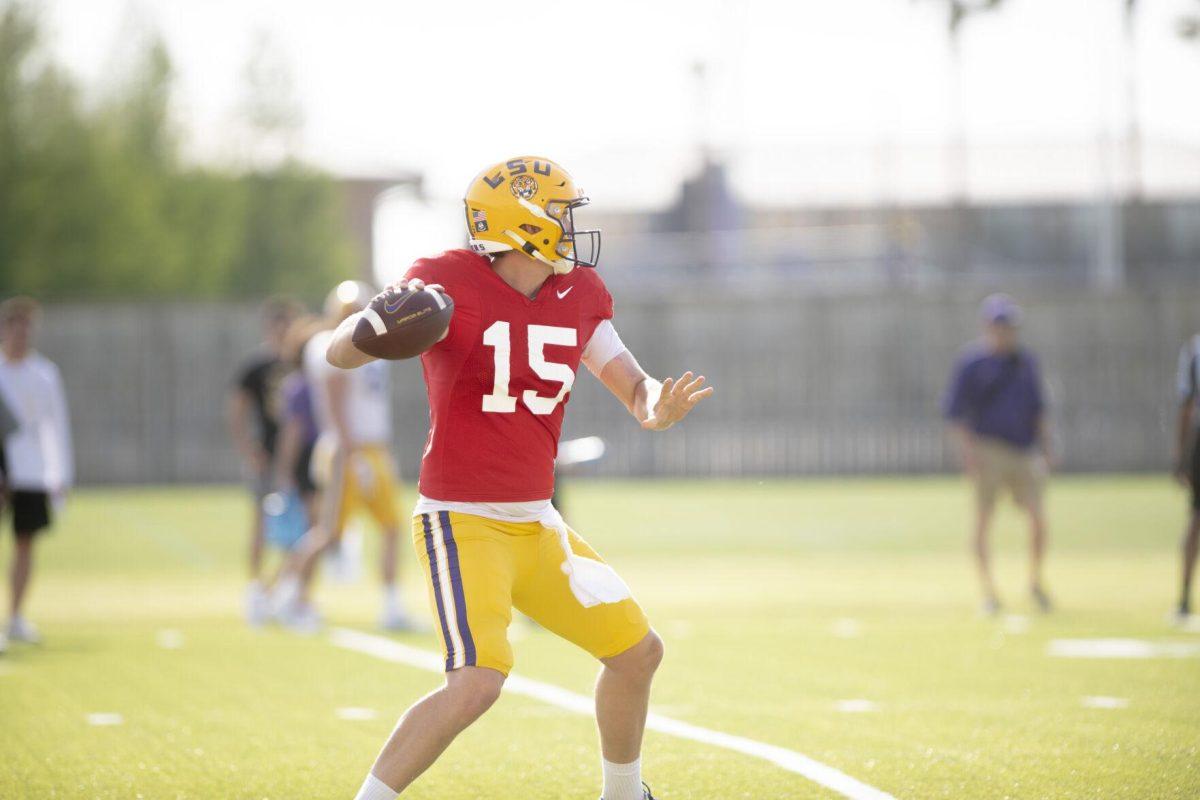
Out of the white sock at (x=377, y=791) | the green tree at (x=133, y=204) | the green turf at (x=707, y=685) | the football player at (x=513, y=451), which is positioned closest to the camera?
the white sock at (x=377, y=791)

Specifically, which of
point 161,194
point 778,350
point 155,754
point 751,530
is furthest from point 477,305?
point 161,194

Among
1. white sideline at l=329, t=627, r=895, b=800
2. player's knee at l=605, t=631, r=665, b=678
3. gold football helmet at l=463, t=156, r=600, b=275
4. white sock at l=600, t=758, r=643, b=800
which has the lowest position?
white sideline at l=329, t=627, r=895, b=800

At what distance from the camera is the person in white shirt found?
11.8 meters

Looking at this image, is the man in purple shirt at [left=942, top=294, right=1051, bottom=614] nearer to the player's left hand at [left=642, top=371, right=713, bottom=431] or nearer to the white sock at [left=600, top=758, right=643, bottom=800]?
the player's left hand at [left=642, top=371, right=713, bottom=431]

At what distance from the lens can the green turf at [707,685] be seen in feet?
21.9

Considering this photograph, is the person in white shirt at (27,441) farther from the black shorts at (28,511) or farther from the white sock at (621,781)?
the white sock at (621,781)

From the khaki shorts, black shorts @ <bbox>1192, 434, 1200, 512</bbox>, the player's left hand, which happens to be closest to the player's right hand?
the player's left hand

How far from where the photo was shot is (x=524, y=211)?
5.62 m

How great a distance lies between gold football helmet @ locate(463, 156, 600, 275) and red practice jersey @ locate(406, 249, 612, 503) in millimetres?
115

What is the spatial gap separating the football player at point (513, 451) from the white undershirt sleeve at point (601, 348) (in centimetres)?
18

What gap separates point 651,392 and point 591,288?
413 millimetres

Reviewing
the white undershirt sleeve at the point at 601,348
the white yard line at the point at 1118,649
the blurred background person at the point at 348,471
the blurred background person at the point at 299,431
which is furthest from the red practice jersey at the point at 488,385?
the blurred background person at the point at 299,431

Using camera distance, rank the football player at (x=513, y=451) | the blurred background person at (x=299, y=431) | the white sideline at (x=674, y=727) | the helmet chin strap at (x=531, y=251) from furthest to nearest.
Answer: the blurred background person at (x=299, y=431)
the white sideline at (x=674, y=727)
the helmet chin strap at (x=531, y=251)
the football player at (x=513, y=451)

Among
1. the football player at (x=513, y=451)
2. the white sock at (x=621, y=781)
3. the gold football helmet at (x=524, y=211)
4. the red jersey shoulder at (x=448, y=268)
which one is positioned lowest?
the white sock at (x=621, y=781)
